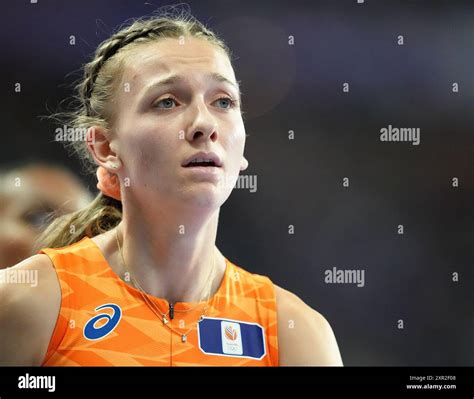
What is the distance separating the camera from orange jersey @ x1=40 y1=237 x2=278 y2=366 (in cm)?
113

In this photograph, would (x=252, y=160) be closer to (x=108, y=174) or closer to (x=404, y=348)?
(x=108, y=174)

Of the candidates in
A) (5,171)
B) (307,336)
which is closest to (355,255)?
(307,336)

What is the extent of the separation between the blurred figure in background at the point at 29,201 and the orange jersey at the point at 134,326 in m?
0.27

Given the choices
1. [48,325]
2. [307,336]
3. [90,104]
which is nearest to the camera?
[48,325]

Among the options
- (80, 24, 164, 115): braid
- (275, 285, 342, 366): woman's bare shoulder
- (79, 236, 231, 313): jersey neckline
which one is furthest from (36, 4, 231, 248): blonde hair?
(275, 285, 342, 366): woman's bare shoulder

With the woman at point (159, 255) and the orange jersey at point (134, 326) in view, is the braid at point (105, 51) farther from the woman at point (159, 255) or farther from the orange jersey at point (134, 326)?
the orange jersey at point (134, 326)

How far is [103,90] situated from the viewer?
Answer: 1.31m

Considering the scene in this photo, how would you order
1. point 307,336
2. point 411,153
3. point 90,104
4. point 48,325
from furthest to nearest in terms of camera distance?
point 411,153
point 90,104
point 307,336
point 48,325

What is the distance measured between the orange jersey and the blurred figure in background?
0.27m

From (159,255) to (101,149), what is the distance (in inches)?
10.1

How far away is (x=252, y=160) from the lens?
4.95 feet

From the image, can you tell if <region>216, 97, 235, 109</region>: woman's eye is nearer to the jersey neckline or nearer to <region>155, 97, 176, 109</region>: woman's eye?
<region>155, 97, 176, 109</region>: woman's eye

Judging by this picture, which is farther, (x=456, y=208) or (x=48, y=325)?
(x=456, y=208)
